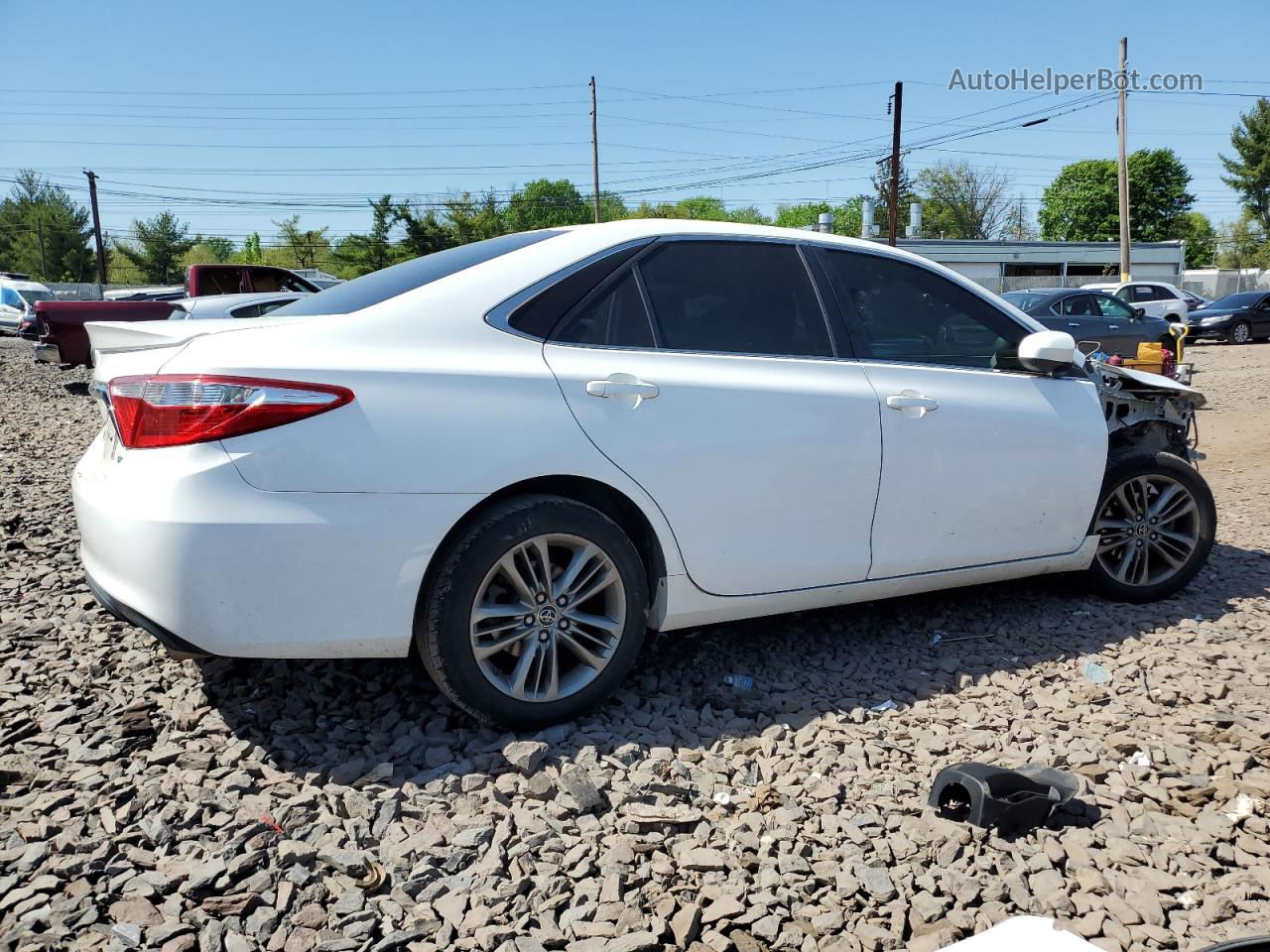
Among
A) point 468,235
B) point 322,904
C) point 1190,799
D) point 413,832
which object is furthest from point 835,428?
point 468,235

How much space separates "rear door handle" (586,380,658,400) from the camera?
304 cm

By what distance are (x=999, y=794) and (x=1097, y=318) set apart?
48.5 ft

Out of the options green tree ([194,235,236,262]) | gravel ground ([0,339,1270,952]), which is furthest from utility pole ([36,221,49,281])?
gravel ground ([0,339,1270,952])

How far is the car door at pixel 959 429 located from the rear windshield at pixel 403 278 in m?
1.26

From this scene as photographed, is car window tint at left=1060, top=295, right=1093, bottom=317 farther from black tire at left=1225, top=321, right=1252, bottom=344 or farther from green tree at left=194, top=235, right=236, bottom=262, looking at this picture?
green tree at left=194, top=235, right=236, bottom=262

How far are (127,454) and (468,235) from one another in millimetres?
74068

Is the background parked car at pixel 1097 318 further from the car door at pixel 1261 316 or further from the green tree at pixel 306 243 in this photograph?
the green tree at pixel 306 243

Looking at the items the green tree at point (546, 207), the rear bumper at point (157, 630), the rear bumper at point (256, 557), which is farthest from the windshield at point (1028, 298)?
the green tree at point (546, 207)

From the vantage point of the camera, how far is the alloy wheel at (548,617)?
2947 mm

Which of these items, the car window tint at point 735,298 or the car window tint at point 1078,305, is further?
the car window tint at point 1078,305

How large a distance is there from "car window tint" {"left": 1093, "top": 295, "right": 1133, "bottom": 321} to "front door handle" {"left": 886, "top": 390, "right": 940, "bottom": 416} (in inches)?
554

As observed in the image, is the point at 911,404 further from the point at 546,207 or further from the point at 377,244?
the point at 546,207

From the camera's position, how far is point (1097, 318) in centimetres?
1542

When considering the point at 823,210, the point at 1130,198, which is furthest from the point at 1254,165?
the point at 823,210
